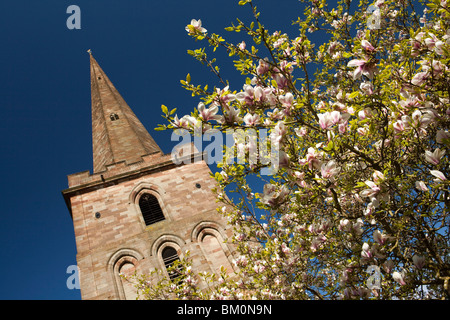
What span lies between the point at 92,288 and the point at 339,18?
1234 centimetres

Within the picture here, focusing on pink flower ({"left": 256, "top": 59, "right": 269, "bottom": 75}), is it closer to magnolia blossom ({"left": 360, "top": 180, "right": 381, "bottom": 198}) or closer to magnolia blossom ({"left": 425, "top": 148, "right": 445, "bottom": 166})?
magnolia blossom ({"left": 360, "top": 180, "right": 381, "bottom": 198})

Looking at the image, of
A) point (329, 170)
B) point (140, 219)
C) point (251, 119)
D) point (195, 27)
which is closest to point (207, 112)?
point (251, 119)

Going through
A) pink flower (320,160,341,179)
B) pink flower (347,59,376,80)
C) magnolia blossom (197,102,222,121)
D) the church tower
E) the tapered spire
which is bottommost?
pink flower (320,160,341,179)

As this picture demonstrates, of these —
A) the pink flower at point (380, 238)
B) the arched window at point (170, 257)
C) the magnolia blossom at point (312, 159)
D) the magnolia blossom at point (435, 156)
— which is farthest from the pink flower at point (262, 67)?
the arched window at point (170, 257)

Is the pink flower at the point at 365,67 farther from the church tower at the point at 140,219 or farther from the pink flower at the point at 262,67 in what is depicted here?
the church tower at the point at 140,219

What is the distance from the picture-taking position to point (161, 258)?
12.3 metres

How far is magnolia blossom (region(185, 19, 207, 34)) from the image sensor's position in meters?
3.29

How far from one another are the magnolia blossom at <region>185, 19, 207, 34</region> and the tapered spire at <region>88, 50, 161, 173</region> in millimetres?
14157

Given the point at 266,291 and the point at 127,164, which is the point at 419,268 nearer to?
the point at 266,291

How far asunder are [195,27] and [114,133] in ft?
56.1

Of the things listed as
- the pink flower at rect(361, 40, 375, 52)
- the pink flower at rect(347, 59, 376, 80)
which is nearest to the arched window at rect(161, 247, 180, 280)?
the pink flower at rect(347, 59, 376, 80)
